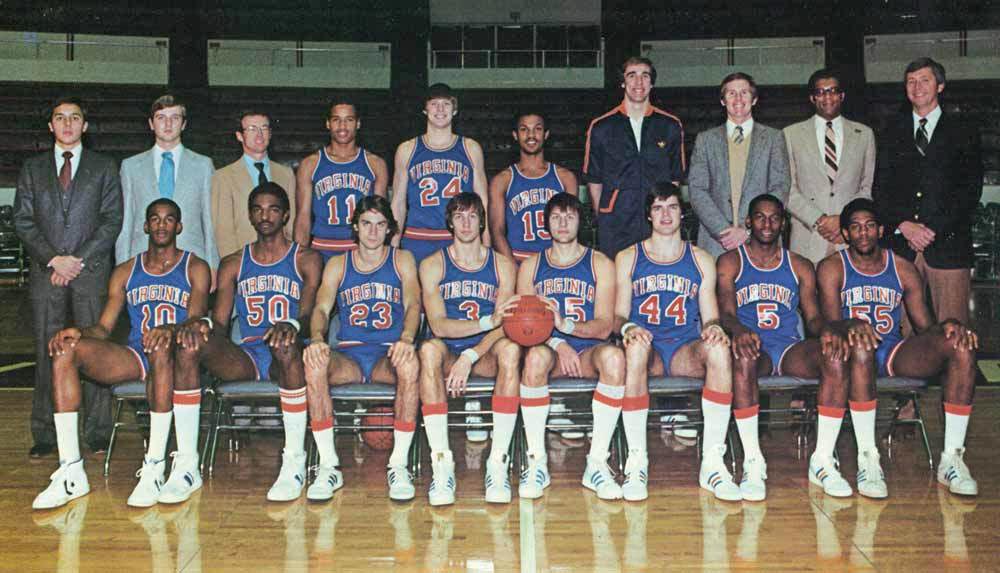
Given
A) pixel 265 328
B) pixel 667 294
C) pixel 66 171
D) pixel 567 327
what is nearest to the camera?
pixel 567 327

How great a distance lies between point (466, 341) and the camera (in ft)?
14.0

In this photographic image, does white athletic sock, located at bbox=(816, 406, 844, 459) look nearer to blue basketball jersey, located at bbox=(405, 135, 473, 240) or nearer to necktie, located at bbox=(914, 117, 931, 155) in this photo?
necktie, located at bbox=(914, 117, 931, 155)

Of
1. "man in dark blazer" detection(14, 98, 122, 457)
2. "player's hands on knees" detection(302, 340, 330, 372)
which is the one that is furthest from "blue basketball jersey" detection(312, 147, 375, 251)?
"player's hands on knees" detection(302, 340, 330, 372)

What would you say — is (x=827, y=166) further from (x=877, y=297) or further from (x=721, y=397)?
(x=721, y=397)

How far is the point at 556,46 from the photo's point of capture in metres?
16.1

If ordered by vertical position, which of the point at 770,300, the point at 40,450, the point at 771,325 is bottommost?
the point at 40,450

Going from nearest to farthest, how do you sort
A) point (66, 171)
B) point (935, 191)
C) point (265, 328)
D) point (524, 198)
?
point (265, 328) → point (935, 191) → point (66, 171) → point (524, 198)

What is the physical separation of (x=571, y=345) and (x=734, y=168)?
1.40 meters

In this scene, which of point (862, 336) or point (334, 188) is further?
point (334, 188)

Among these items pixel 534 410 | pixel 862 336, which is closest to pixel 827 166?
pixel 862 336

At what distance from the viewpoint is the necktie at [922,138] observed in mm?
4559

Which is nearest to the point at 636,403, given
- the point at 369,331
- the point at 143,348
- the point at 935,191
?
the point at 369,331

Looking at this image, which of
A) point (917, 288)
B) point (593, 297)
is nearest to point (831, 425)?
point (917, 288)

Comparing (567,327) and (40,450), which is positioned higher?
(567,327)
